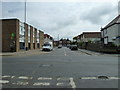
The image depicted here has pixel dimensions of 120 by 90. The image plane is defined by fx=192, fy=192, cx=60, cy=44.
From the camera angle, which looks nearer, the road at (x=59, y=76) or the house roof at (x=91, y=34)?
the road at (x=59, y=76)

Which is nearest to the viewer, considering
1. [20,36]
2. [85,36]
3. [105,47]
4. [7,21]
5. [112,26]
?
[105,47]

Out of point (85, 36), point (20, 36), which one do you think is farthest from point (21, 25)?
point (85, 36)

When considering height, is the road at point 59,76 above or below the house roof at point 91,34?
below

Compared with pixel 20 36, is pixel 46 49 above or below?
below

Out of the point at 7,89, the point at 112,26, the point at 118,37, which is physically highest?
the point at 112,26

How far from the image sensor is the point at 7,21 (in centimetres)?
4222

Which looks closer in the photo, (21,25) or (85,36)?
(21,25)

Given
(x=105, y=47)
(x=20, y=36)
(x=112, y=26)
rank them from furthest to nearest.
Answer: (x=112, y=26)
(x=20, y=36)
(x=105, y=47)

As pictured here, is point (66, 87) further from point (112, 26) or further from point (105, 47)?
point (112, 26)

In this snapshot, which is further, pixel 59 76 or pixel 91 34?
pixel 91 34

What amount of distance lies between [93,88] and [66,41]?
171 metres

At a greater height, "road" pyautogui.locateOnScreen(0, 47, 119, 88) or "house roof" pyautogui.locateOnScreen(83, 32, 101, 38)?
"house roof" pyautogui.locateOnScreen(83, 32, 101, 38)

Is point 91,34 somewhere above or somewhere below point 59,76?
above

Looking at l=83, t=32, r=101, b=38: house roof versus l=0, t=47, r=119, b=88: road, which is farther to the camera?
l=83, t=32, r=101, b=38: house roof
